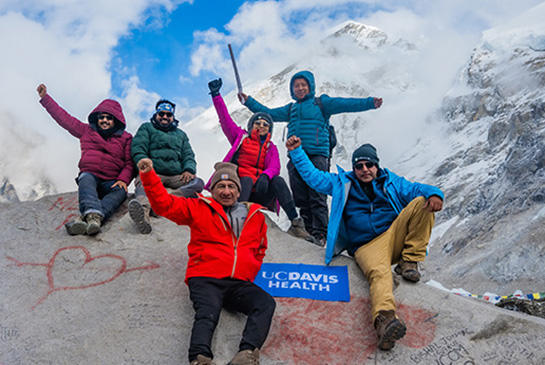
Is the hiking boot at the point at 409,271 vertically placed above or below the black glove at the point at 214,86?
below

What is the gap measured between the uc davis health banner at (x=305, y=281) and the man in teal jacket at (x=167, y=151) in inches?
97.4

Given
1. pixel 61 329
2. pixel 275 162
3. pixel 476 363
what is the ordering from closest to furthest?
pixel 476 363 → pixel 61 329 → pixel 275 162

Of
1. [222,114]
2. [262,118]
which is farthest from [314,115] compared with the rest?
[222,114]

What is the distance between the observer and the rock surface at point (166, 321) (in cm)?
367

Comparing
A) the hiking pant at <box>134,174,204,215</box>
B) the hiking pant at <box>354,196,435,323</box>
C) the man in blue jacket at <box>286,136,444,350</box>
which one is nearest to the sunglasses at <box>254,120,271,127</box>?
the hiking pant at <box>134,174,204,215</box>

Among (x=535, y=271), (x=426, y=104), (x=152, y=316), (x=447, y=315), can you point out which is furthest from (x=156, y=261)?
(x=426, y=104)

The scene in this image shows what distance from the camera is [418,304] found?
4.36 metres

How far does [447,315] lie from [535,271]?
1787 centimetres

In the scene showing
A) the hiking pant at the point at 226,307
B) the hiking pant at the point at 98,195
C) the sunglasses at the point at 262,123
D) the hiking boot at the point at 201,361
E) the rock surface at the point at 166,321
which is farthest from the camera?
the sunglasses at the point at 262,123

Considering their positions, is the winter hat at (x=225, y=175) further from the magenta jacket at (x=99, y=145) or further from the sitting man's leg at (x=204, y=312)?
the magenta jacket at (x=99, y=145)

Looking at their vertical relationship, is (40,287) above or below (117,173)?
below

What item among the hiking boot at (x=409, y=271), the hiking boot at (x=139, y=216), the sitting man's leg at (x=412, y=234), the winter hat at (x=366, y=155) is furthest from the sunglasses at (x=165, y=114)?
the hiking boot at (x=409, y=271)

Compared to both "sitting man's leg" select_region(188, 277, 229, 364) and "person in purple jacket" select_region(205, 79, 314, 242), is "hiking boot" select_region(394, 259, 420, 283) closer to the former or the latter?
"sitting man's leg" select_region(188, 277, 229, 364)

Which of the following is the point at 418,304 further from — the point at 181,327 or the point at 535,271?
the point at 535,271
